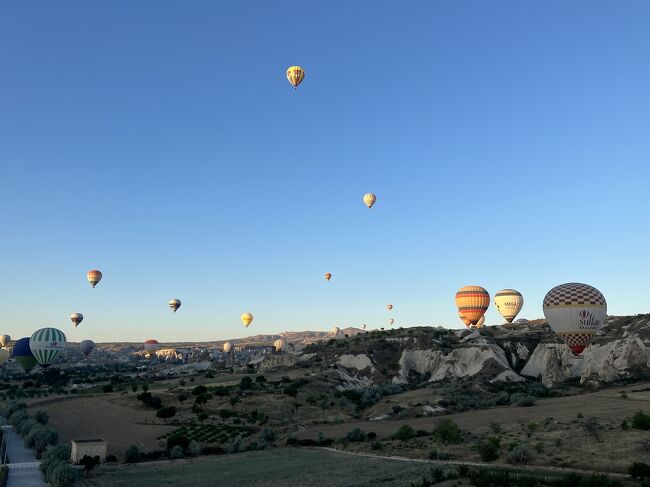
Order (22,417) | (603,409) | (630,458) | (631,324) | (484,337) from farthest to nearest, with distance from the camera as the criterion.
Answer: (484,337) < (631,324) < (22,417) < (603,409) < (630,458)

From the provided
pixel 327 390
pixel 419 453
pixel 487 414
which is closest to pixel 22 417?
pixel 327 390

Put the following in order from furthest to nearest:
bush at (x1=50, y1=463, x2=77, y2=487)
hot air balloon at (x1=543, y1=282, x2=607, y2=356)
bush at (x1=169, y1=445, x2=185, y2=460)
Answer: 1. hot air balloon at (x1=543, y1=282, x2=607, y2=356)
2. bush at (x1=169, y1=445, x2=185, y2=460)
3. bush at (x1=50, y1=463, x2=77, y2=487)

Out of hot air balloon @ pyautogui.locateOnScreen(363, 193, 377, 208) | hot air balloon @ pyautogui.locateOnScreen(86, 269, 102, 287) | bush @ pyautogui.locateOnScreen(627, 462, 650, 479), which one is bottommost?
bush @ pyautogui.locateOnScreen(627, 462, 650, 479)

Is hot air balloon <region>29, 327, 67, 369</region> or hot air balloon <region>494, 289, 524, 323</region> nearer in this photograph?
hot air balloon <region>29, 327, 67, 369</region>

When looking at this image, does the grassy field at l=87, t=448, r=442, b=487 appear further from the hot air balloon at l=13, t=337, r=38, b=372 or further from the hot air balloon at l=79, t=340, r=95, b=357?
the hot air balloon at l=79, t=340, r=95, b=357

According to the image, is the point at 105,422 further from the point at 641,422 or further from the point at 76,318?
the point at 76,318

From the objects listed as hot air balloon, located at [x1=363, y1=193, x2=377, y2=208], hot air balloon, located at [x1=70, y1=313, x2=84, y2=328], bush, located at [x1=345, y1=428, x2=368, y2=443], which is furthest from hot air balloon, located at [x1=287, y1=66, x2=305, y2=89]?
hot air balloon, located at [x1=70, y1=313, x2=84, y2=328]

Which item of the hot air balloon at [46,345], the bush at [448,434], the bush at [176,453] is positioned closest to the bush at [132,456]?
the bush at [176,453]

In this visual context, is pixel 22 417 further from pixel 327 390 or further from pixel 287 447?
pixel 327 390
